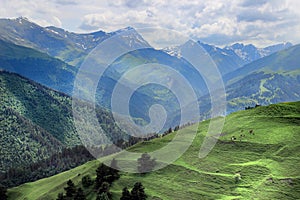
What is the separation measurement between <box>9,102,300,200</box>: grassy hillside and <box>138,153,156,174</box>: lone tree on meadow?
240 cm

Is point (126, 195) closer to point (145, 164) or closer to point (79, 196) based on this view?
point (79, 196)

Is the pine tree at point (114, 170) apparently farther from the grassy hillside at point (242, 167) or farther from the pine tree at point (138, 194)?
the pine tree at point (138, 194)

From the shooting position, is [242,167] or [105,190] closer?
[105,190]

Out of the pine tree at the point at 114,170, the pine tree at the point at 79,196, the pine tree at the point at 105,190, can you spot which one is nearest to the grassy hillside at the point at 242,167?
the pine tree at the point at 105,190

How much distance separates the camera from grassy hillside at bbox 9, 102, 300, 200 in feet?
228

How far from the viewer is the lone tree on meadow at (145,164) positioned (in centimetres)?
8712

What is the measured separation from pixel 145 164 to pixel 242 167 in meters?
25.6

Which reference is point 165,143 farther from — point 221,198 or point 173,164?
point 221,198

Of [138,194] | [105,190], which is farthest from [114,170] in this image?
[138,194]

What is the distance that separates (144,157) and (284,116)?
46.1 meters

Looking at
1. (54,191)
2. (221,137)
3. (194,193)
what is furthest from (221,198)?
(54,191)

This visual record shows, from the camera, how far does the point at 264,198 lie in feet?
212

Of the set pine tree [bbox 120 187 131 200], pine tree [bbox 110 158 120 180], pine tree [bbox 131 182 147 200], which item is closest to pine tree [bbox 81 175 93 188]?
pine tree [bbox 110 158 120 180]

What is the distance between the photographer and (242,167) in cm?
7844
